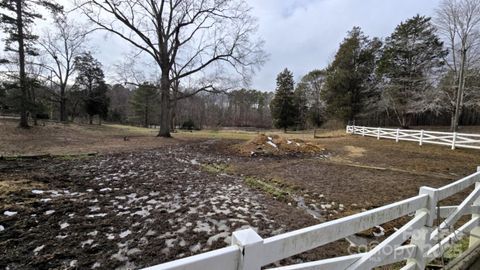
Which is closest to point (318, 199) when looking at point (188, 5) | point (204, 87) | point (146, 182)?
point (146, 182)

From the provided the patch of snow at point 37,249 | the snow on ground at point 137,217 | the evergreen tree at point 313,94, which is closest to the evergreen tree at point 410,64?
the evergreen tree at point 313,94

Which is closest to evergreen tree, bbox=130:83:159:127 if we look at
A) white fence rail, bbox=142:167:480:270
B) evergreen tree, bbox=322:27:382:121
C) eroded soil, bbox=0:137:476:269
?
evergreen tree, bbox=322:27:382:121

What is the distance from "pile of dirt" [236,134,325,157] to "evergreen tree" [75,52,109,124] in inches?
1075

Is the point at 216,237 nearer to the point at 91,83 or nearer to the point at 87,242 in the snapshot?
the point at 87,242

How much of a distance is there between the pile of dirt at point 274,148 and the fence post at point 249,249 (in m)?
10.6

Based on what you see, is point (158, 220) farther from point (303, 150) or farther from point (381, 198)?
point (303, 150)

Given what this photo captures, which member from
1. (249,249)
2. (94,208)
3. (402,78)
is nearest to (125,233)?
(94,208)

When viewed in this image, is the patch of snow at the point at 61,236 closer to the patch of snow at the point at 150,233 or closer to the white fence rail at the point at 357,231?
the patch of snow at the point at 150,233

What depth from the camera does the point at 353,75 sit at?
30516mm

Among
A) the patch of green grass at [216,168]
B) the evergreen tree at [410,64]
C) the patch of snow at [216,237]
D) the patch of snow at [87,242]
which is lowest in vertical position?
the patch of green grass at [216,168]

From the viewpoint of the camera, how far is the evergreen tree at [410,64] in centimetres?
2566

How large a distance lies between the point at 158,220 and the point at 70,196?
2.24m

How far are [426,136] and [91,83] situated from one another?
36.7 meters

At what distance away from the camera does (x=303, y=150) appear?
13.0 metres
